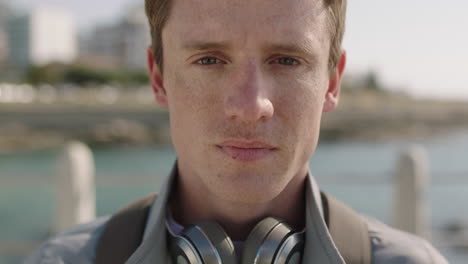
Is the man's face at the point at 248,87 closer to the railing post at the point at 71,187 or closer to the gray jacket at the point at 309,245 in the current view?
the gray jacket at the point at 309,245

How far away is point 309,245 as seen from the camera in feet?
4.09

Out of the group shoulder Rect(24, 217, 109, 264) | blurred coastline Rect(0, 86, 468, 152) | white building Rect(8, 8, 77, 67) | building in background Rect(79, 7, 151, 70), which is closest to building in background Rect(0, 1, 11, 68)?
white building Rect(8, 8, 77, 67)

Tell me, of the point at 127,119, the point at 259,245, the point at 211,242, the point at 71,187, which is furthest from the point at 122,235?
the point at 127,119

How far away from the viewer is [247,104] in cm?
113

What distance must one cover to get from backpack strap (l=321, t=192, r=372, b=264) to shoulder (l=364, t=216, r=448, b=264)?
28 millimetres

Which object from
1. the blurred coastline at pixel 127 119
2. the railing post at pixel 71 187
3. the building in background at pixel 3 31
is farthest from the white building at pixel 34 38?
the railing post at pixel 71 187

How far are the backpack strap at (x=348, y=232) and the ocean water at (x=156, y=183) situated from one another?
4.62ft

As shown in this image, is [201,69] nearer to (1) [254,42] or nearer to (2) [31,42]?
(1) [254,42]

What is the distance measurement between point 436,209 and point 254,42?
48.0 ft

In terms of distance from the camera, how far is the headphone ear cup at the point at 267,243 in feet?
3.74

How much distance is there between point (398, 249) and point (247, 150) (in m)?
0.50

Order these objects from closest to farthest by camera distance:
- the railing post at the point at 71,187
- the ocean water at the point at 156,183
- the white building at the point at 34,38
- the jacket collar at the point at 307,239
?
the jacket collar at the point at 307,239, the railing post at the point at 71,187, the ocean water at the point at 156,183, the white building at the point at 34,38

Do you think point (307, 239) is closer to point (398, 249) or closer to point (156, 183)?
point (398, 249)

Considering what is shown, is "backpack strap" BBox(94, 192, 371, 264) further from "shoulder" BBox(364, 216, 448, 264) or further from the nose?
the nose
